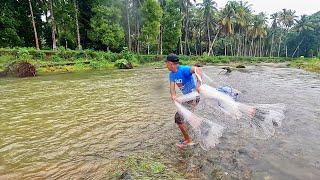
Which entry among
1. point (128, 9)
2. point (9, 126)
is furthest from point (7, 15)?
point (9, 126)

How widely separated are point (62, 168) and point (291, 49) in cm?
10469

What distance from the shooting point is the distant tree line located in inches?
1711

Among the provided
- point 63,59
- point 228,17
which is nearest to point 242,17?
point 228,17

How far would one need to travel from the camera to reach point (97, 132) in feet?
26.2

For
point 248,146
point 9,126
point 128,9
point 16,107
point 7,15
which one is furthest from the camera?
point 128,9

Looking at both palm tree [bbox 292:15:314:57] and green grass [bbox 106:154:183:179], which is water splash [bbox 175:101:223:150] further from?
palm tree [bbox 292:15:314:57]

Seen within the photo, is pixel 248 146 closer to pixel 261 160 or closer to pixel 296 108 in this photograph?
pixel 261 160

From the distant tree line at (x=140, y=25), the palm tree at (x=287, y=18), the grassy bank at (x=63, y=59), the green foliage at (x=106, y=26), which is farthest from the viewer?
the palm tree at (x=287, y=18)

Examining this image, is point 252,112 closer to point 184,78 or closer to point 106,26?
point 184,78

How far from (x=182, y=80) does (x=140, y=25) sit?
52.0 m

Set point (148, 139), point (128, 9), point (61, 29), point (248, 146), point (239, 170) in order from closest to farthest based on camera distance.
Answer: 1. point (239, 170)
2. point (248, 146)
3. point (148, 139)
4. point (61, 29)
5. point (128, 9)

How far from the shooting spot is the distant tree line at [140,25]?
1711 inches

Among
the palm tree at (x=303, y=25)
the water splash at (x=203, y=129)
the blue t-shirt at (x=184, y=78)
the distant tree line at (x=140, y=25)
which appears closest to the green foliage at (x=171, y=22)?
the distant tree line at (x=140, y=25)

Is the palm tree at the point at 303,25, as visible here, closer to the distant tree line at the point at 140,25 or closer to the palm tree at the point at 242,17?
the distant tree line at the point at 140,25
